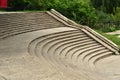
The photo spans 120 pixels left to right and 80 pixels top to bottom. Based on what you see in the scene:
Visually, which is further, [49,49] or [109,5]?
[109,5]

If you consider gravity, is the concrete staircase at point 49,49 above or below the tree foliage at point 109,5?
above

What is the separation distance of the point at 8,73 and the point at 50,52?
478 centimetres

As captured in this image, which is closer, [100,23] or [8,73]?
[8,73]

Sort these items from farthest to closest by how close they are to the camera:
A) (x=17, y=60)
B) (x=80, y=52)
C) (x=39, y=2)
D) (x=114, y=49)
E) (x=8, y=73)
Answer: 1. (x=39, y=2)
2. (x=114, y=49)
3. (x=80, y=52)
4. (x=17, y=60)
5. (x=8, y=73)

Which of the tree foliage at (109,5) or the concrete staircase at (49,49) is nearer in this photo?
the concrete staircase at (49,49)

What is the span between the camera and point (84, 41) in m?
18.1

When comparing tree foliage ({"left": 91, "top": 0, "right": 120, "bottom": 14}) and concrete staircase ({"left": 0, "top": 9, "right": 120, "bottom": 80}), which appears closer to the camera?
concrete staircase ({"left": 0, "top": 9, "right": 120, "bottom": 80})

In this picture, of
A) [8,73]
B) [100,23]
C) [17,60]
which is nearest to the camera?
[8,73]

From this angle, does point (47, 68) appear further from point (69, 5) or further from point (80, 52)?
point (69, 5)

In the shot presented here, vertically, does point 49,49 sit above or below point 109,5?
above

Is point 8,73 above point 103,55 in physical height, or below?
above

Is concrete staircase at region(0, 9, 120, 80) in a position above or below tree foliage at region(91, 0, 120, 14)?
above

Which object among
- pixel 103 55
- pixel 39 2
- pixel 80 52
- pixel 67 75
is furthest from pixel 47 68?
Answer: pixel 39 2

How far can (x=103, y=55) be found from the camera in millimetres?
17219
